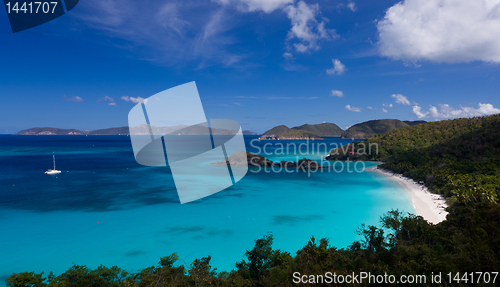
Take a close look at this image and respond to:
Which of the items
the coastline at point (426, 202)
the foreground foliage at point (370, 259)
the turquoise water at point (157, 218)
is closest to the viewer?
the foreground foliage at point (370, 259)

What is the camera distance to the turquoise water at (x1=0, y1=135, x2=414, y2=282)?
681 inches

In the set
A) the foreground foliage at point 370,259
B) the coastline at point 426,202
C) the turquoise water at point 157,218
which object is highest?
the foreground foliage at point 370,259

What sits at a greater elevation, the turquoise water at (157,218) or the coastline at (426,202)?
the coastline at (426,202)

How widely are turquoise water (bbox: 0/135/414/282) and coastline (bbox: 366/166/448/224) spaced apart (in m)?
1.16

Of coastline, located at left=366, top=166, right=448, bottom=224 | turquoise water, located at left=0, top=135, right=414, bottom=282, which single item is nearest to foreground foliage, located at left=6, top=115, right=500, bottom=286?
coastline, located at left=366, top=166, right=448, bottom=224

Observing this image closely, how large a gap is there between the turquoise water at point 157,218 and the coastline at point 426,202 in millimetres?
1159

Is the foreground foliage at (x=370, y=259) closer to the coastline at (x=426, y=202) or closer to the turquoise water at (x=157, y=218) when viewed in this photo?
the coastline at (x=426, y=202)

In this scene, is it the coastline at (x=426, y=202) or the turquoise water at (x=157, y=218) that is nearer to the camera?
the turquoise water at (x=157, y=218)

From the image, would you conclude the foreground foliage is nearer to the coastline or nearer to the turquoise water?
the coastline

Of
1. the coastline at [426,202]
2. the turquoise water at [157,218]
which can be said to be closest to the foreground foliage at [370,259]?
the coastline at [426,202]

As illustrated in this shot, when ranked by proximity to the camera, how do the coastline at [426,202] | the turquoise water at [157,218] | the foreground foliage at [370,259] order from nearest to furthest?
the foreground foliage at [370,259] < the turquoise water at [157,218] < the coastline at [426,202]

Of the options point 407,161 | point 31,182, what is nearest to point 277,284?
point 31,182

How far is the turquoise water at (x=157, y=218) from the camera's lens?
17.3 meters

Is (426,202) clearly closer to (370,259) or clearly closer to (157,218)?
(370,259)
